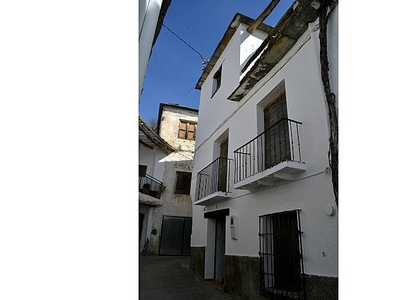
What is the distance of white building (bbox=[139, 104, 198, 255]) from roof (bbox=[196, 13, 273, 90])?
13.4 ft

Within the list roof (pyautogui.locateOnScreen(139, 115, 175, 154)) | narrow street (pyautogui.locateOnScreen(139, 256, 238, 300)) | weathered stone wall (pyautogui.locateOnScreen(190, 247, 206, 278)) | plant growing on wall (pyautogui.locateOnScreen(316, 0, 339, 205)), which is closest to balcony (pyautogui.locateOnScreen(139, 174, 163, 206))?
roof (pyautogui.locateOnScreen(139, 115, 175, 154))

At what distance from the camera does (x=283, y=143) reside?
432 centimetres

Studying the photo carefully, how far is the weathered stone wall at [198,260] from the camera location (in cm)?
631

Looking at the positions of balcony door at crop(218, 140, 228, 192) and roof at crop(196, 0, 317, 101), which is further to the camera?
balcony door at crop(218, 140, 228, 192)

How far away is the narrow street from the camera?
15.1 feet

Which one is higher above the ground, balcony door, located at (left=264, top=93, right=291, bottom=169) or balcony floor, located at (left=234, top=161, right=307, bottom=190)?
balcony door, located at (left=264, top=93, right=291, bottom=169)

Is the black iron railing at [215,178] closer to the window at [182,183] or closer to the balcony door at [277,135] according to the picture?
the balcony door at [277,135]

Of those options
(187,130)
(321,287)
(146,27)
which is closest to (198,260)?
(321,287)

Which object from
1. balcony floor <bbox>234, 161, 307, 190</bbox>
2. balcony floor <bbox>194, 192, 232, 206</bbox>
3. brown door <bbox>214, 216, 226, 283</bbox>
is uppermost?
balcony floor <bbox>234, 161, 307, 190</bbox>

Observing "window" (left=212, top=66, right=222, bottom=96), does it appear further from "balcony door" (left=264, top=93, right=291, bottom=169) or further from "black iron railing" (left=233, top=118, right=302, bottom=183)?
"black iron railing" (left=233, top=118, right=302, bottom=183)

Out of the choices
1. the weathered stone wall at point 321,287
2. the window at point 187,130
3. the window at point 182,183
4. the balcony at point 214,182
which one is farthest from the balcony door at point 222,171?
the window at point 187,130
